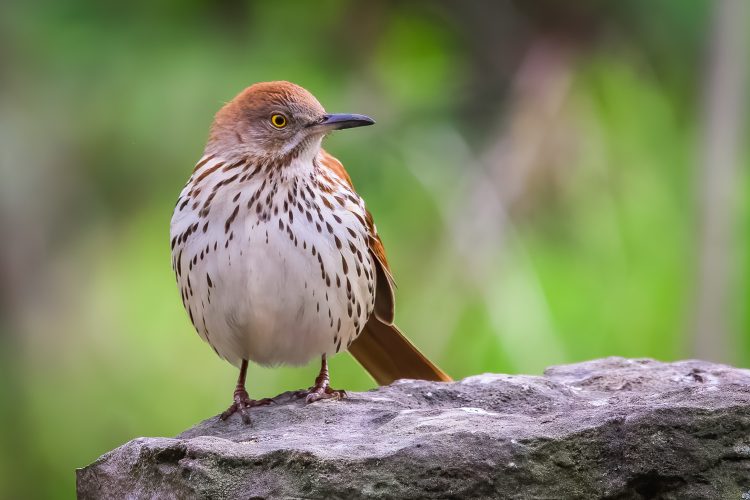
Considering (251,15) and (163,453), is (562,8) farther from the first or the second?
(163,453)

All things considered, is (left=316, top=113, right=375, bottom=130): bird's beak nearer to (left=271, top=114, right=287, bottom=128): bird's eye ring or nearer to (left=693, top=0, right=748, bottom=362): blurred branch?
(left=271, top=114, right=287, bottom=128): bird's eye ring

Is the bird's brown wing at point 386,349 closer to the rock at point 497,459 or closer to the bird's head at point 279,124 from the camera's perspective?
the bird's head at point 279,124

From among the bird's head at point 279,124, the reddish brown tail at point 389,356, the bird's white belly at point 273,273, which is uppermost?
the bird's head at point 279,124

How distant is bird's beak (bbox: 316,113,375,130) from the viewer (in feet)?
14.2

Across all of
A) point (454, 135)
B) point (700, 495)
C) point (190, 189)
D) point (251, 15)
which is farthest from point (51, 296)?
point (700, 495)

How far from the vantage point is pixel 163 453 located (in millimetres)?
3209

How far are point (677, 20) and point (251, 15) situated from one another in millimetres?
3058

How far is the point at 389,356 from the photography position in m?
4.93

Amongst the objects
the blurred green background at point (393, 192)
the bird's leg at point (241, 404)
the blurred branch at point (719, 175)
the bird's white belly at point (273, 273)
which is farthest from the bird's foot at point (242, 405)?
the blurred branch at point (719, 175)

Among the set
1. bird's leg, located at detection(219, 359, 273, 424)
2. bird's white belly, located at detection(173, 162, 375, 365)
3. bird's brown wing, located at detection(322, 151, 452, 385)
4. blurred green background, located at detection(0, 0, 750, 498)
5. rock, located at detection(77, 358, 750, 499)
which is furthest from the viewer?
blurred green background, located at detection(0, 0, 750, 498)

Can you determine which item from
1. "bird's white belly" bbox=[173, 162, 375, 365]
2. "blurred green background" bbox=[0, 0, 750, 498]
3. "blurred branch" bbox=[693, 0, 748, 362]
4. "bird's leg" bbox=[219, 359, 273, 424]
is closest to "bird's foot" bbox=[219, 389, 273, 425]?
"bird's leg" bbox=[219, 359, 273, 424]

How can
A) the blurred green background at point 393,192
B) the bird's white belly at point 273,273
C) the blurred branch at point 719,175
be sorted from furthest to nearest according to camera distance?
the blurred branch at point 719,175 < the blurred green background at point 393,192 < the bird's white belly at point 273,273

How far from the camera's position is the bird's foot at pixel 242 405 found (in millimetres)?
3956

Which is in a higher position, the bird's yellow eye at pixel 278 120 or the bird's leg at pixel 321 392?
the bird's yellow eye at pixel 278 120
